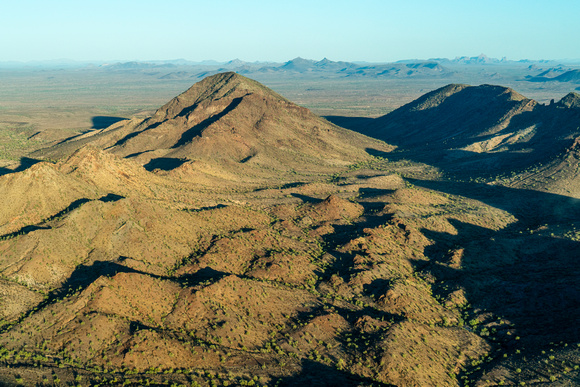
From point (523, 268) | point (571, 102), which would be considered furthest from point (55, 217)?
point (571, 102)

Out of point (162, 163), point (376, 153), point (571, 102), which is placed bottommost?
point (376, 153)

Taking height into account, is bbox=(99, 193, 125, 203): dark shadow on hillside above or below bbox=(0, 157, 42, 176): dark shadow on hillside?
above

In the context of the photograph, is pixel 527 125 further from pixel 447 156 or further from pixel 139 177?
pixel 139 177

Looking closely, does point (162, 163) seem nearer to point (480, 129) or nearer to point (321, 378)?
point (321, 378)

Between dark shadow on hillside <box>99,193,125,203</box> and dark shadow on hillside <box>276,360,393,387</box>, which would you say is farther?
dark shadow on hillside <box>99,193,125,203</box>

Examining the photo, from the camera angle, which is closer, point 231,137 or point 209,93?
point 231,137

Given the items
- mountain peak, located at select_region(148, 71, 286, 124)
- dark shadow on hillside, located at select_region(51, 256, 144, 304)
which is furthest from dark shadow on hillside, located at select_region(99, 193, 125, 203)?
mountain peak, located at select_region(148, 71, 286, 124)

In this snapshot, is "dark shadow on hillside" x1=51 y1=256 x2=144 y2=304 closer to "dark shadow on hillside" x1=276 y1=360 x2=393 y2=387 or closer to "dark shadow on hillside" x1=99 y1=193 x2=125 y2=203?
"dark shadow on hillside" x1=99 y1=193 x2=125 y2=203
